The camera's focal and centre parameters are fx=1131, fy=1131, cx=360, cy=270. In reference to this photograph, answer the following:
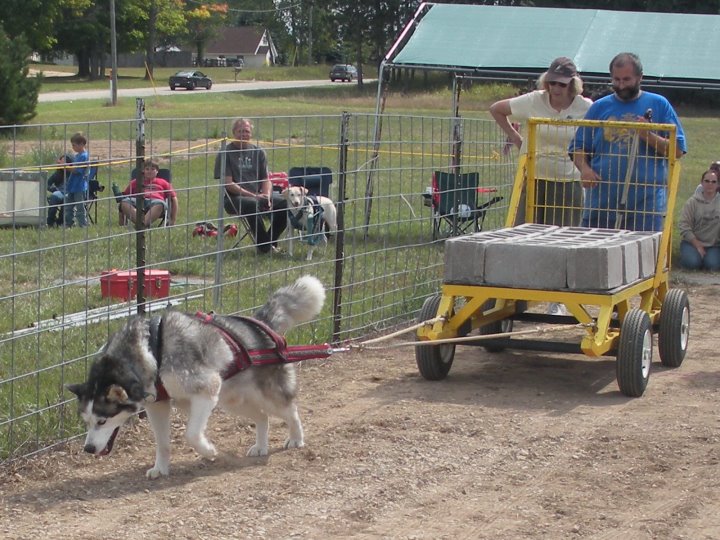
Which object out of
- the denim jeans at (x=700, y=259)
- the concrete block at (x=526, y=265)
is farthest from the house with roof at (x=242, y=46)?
the concrete block at (x=526, y=265)

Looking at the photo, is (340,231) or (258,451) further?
(340,231)

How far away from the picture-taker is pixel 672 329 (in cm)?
773

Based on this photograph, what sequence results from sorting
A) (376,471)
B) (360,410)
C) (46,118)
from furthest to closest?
1. (46,118)
2. (360,410)
3. (376,471)

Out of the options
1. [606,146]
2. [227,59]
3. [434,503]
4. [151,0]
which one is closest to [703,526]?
[434,503]

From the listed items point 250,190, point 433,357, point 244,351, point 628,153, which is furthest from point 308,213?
point 244,351

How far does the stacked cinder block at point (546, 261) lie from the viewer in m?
6.76

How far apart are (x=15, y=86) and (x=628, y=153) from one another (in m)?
24.2

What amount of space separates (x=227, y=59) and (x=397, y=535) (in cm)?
10943

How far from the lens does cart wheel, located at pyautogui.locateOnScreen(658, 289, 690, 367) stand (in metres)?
7.73

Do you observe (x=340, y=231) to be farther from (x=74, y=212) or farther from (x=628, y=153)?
(x=74, y=212)

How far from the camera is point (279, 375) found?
5.71 metres

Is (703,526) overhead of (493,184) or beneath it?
beneath

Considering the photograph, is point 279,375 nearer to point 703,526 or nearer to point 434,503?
point 434,503

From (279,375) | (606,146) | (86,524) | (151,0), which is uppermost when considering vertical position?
(151,0)
